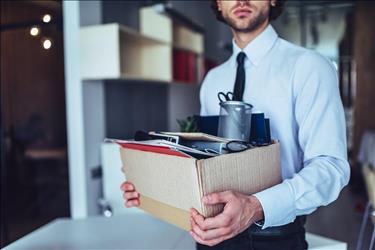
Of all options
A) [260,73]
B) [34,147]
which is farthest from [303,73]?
[34,147]

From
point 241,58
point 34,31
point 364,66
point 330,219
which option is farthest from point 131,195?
point 364,66

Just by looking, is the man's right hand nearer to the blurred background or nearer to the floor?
the blurred background

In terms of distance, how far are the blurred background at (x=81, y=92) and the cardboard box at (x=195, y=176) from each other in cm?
57

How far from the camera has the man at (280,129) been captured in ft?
2.63

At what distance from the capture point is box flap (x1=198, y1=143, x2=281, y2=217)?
752 millimetres

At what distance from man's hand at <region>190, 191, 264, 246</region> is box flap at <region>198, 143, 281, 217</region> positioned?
2 cm

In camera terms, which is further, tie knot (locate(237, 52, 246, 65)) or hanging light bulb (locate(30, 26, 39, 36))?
hanging light bulb (locate(30, 26, 39, 36))

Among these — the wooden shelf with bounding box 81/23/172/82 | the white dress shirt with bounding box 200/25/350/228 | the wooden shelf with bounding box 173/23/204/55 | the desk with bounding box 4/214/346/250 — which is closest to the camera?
the white dress shirt with bounding box 200/25/350/228

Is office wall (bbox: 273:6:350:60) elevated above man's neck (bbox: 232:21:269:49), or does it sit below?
above

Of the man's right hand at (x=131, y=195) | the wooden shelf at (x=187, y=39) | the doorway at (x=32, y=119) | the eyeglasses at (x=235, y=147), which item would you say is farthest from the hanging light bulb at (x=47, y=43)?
the wooden shelf at (x=187, y=39)

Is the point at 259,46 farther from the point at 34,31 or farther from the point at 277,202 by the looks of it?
the point at 34,31

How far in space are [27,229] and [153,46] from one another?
1.52m

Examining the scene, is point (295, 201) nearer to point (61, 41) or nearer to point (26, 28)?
point (26, 28)

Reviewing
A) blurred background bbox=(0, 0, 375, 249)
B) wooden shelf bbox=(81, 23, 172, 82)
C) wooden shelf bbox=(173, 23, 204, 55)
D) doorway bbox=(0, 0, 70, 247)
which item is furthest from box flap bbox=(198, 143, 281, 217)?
wooden shelf bbox=(173, 23, 204, 55)
